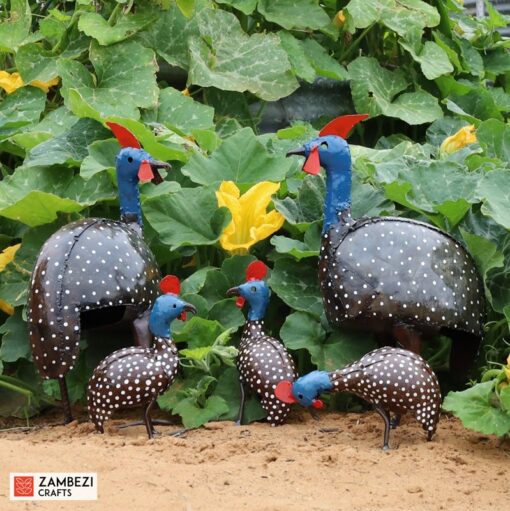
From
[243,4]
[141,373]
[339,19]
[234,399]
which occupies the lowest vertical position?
[234,399]

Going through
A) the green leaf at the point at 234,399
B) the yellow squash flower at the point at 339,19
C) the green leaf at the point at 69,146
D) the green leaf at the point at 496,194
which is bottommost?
the green leaf at the point at 234,399

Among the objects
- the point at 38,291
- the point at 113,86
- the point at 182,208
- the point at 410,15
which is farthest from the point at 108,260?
the point at 410,15

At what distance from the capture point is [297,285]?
321 cm

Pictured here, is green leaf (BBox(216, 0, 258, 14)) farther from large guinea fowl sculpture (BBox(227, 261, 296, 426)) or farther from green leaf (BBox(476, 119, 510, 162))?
large guinea fowl sculpture (BBox(227, 261, 296, 426))

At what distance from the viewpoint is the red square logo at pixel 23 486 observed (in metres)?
2.22

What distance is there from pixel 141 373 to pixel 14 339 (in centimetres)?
69

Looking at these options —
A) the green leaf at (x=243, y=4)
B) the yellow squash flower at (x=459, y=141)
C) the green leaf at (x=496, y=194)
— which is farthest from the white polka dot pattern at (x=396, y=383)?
the green leaf at (x=243, y=4)

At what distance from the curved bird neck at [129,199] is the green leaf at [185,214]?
12 cm

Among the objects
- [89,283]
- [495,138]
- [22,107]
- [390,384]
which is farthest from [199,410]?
[22,107]

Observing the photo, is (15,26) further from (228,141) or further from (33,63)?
(228,141)

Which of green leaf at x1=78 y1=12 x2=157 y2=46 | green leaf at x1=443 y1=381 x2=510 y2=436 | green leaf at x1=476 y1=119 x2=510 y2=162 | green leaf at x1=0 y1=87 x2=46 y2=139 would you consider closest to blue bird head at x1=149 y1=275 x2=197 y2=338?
green leaf at x1=443 y1=381 x2=510 y2=436

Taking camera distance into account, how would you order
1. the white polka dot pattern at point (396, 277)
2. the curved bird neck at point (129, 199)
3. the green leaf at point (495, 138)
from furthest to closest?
the green leaf at point (495, 138), the curved bird neck at point (129, 199), the white polka dot pattern at point (396, 277)

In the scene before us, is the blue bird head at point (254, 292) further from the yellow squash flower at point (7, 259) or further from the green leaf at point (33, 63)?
the green leaf at point (33, 63)

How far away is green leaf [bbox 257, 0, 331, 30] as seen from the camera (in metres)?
4.41
